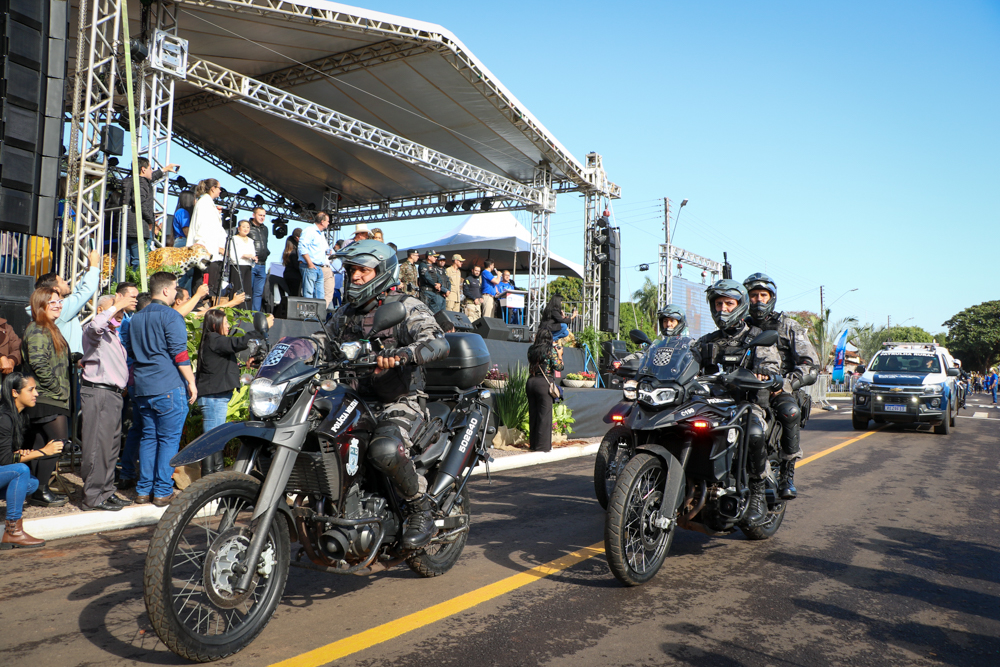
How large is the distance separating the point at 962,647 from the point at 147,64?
14.4 m

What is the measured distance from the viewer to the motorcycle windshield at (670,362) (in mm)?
4645

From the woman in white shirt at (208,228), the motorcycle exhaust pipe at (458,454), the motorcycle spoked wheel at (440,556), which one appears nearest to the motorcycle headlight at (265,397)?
the motorcycle exhaust pipe at (458,454)

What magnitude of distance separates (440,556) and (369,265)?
6.26ft

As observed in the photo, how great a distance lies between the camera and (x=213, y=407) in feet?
23.0

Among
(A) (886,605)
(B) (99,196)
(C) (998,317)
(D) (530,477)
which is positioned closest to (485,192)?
(B) (99,196)

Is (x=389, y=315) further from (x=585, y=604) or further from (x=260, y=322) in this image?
(x=585, y=604)

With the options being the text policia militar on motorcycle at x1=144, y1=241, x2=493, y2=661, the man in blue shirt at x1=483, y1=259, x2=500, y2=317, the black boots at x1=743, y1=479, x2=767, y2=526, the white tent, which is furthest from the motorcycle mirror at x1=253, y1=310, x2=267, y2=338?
the white tent

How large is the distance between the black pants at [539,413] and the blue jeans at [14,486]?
6.42m

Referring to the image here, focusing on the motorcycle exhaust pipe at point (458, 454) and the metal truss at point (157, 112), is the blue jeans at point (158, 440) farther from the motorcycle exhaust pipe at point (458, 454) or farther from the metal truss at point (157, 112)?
the metal truss at point (157, 112)

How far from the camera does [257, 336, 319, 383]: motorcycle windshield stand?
11.1 feet

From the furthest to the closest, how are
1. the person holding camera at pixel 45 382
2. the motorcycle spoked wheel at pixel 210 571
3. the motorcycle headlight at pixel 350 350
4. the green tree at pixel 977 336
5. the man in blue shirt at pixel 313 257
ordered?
1. the green tree at pixel 977 336
2. the man in blue shirt at pixel 313 257
3. the person holding camera at pixel 45 382
4. the motorcycle headlight at pixel 350 350
5. the motorcycle spoked wheel at pixel 210 571

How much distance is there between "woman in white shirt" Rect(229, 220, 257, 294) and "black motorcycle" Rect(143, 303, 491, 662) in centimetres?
779

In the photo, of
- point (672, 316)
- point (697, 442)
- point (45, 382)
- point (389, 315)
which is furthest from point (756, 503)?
point (45, 382)

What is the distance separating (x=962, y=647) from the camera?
141 inches
